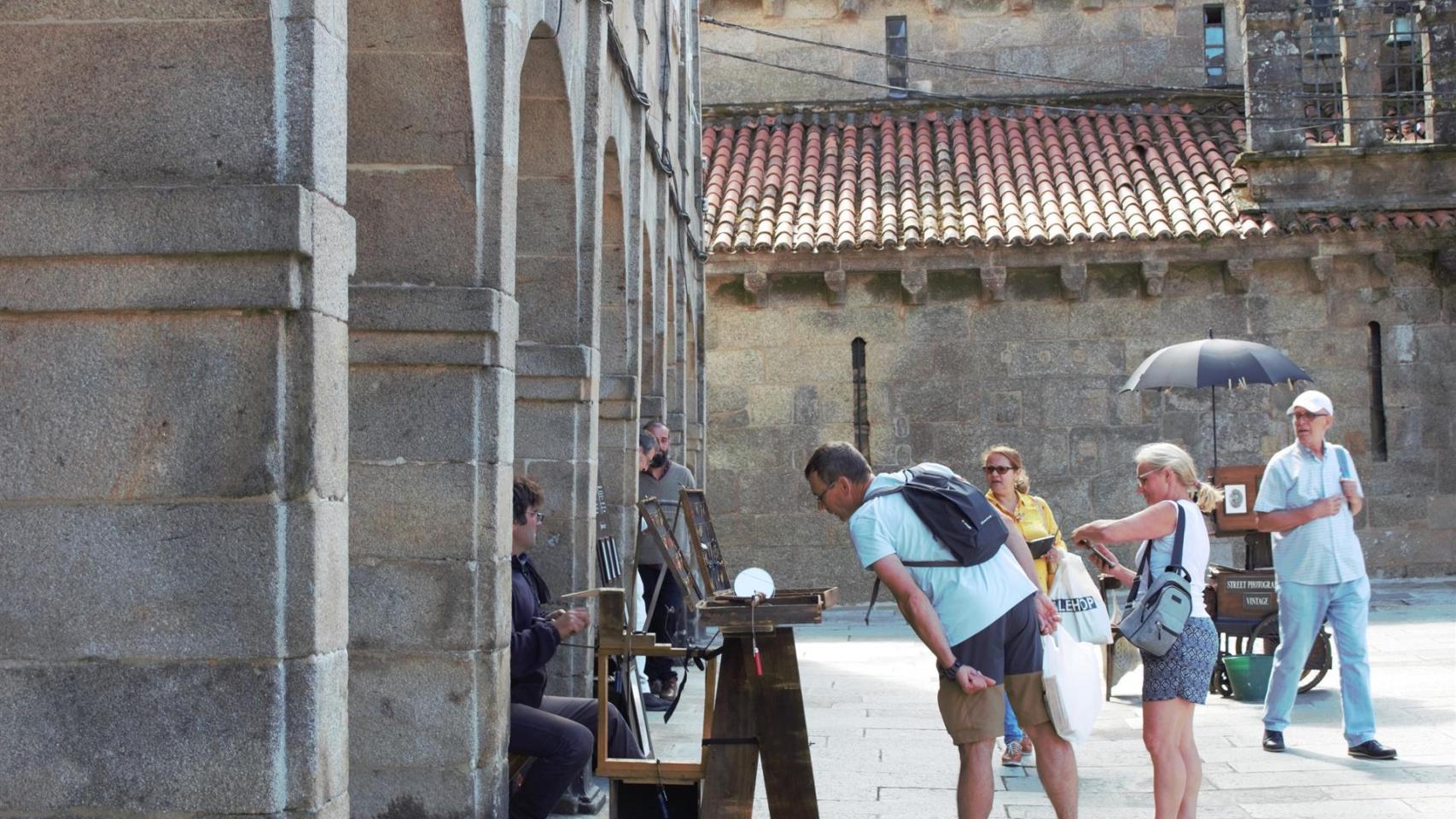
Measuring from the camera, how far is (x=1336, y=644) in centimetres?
733

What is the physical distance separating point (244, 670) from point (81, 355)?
0.73m

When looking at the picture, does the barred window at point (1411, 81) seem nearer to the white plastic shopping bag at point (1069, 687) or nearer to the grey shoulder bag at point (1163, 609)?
the grey shoulder bag at point (1163, 609)

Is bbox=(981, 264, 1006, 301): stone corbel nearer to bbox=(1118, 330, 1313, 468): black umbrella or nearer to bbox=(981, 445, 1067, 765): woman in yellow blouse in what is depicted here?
bbox=(1118, 330, 1313, 468): black umbrella

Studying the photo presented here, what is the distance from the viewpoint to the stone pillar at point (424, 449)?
5305 mm

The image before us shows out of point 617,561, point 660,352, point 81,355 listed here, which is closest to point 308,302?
point 81,355

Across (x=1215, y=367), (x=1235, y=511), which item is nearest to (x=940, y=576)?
(x=1235, y=511)

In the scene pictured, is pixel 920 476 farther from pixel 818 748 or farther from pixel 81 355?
pixel 818 748

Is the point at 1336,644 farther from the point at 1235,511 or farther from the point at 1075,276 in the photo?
the point at 1075,276

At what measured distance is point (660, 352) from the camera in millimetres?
11680

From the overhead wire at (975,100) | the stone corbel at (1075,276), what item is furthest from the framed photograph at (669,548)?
the overhead wire at (975,100)

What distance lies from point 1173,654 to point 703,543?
177cm

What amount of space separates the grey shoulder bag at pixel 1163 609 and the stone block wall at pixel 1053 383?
10.4 metres

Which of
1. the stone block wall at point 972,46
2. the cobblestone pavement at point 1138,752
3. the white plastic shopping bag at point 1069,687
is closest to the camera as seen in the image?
the white plastic shopping bag at point 1069,687

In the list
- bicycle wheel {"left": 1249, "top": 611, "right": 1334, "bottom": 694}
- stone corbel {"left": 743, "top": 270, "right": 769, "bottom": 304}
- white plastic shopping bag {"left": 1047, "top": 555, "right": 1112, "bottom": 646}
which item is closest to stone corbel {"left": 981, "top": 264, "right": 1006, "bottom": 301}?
stone corbel {"left": 743, "top": 270, "right": 769, "bottom": 304}
